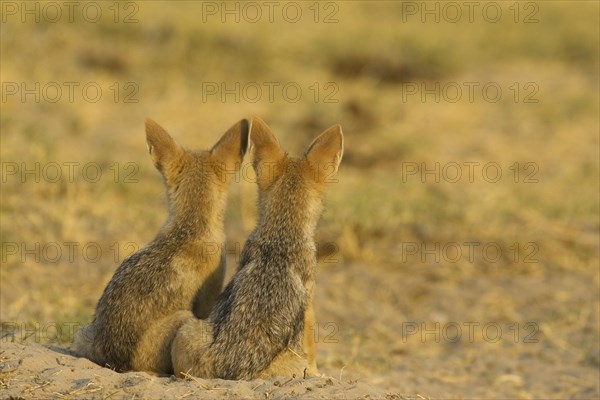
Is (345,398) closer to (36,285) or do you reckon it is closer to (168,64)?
(36,285)

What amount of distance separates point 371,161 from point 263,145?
7.12m

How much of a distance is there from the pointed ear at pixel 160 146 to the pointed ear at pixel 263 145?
0.52 m

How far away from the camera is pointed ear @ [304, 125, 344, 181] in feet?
21.3

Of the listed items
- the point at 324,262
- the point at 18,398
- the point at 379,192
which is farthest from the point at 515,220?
the point at 18,398

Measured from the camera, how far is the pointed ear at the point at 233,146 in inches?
266

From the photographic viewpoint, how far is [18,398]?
5.55 meters

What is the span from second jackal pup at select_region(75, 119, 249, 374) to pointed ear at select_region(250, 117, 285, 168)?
0.18 m

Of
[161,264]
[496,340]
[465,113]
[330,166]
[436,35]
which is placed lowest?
[496,340]

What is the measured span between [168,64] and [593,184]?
6287mm

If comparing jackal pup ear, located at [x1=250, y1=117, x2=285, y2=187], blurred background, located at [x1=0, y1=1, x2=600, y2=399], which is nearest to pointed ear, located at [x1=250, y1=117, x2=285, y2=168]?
jackal pup ear, located at [x1=250, y1=117, x2=285, y2=187]

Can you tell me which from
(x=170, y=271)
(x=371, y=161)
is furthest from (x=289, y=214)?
(x=371, y=161)

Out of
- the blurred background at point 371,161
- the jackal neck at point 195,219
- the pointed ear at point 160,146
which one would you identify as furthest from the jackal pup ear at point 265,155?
the blurred background at point 371,161

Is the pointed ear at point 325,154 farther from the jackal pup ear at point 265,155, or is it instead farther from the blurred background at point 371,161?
the blurred background at point 371,161

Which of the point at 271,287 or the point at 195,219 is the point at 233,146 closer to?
the point at 195,219
